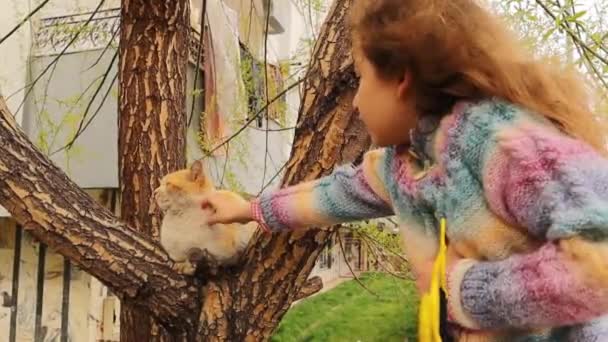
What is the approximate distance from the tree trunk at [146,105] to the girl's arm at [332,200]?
0.42 meters

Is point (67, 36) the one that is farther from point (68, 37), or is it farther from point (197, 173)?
point (197, 173)

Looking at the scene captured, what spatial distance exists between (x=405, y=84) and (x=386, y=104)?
4cm

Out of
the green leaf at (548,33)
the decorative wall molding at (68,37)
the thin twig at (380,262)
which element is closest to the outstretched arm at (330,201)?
the green leaf at (548,33)

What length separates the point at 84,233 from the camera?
1.03 m

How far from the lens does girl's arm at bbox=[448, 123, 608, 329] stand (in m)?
0.56

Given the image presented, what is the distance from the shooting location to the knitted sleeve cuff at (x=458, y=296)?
0.64 m

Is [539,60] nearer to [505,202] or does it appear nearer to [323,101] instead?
[505,202]

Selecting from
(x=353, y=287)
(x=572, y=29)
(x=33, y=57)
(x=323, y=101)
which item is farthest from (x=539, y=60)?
(x=353, y=287)

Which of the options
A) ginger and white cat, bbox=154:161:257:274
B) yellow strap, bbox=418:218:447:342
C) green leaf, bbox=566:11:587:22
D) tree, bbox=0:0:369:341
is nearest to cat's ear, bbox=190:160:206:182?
ginger and white cat, bbox=154:161:257:274

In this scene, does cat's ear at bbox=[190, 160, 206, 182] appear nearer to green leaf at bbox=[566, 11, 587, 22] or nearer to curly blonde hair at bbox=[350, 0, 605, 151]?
curly blonde hair at bbox=[350, 0, 605, 151]

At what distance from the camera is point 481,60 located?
2.25 feet

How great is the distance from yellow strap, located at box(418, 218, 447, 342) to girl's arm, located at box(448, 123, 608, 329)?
15 mm

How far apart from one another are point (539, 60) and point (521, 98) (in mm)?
90

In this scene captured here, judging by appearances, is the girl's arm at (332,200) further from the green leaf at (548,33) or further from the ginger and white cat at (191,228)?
the green leaf at (548,33)
